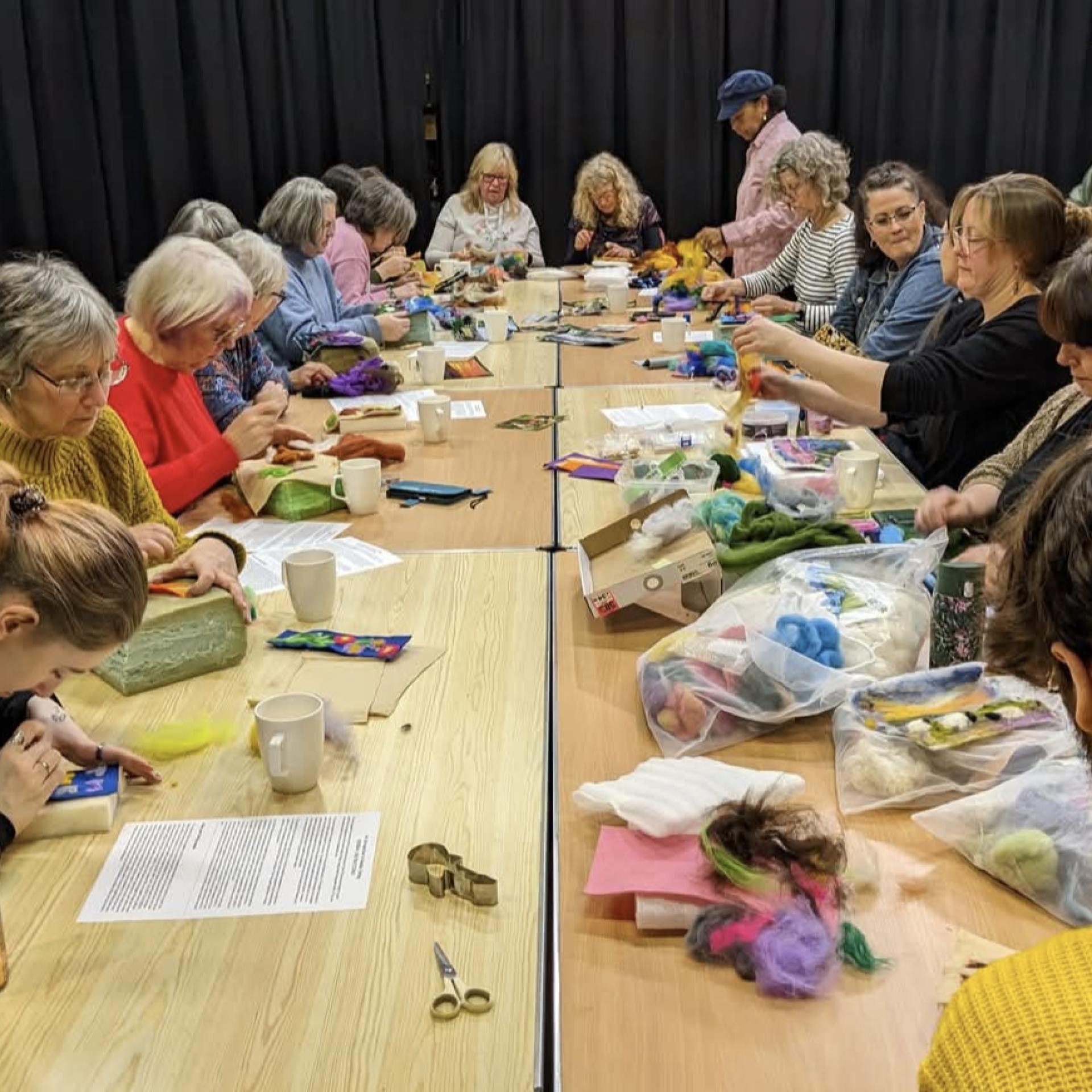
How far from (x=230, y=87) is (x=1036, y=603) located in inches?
247

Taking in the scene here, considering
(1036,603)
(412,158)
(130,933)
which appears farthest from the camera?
(412,158)

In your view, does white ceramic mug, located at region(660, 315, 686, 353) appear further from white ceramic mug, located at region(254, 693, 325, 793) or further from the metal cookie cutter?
the metal cookie cutter

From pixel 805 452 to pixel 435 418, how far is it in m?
0.84

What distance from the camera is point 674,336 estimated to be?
3.84 m

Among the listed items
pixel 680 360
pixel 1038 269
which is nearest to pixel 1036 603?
pixel 1038 269

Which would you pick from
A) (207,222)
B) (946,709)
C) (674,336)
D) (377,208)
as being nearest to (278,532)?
(946,709)

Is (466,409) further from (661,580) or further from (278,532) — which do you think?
(661,580)

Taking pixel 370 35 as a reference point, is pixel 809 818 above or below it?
below

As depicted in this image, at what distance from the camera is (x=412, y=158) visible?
6.92 metres

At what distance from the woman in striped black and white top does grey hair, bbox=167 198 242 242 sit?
1812mm

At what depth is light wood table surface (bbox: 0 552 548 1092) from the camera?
1.00m

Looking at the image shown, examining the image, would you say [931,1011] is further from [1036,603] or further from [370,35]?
[370,35]

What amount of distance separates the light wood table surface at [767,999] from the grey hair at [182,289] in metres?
1.46

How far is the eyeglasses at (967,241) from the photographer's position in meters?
2.55
